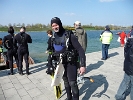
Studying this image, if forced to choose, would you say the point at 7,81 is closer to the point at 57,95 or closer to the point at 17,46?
the point at 17,46

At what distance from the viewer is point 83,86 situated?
441cm

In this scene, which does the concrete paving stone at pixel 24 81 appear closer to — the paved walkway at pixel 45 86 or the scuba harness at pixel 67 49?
the paved walkway at pixel 45 86

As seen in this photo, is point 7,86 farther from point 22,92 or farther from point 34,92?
point 34,92

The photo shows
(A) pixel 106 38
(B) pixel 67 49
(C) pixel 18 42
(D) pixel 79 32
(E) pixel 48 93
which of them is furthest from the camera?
(A) pixel 106 38

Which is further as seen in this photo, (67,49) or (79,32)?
(79,32)

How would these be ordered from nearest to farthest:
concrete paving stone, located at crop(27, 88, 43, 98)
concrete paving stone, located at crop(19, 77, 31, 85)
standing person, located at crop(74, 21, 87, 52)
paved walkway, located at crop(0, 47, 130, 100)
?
paved walkway, located at crop(0, 47, 130, 100), concrete paving stone, located at crop(27, 88, 43, 98), standing person, located at crop(74, 21, 87, 52), concrete paving stone, located at crop(19, 77, 31, 85)

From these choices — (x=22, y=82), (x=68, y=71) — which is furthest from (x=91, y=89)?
(x=22, y=82)

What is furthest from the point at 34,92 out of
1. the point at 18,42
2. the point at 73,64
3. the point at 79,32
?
the point at 79,32

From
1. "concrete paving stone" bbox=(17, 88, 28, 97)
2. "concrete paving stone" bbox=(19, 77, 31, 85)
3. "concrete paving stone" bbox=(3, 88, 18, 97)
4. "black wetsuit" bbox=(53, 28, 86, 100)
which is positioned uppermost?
"black wetsuit" bbox=(53, 28, 86, 100)

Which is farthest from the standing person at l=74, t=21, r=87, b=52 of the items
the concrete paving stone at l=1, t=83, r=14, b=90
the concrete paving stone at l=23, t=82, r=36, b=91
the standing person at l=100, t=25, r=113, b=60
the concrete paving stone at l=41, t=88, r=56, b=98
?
the standing person at l=100, t=25, r=113, b=60

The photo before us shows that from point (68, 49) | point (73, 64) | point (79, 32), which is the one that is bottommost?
point (73, 64)

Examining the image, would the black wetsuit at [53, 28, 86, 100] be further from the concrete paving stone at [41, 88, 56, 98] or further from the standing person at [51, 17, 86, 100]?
the concrete paving stone at [41, 88, 56, 98]

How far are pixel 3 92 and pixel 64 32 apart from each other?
2.88 metres

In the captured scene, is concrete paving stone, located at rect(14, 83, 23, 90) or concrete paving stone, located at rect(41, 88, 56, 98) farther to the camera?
concrete paving stone, located at rect(14, 83, 23, 90)
